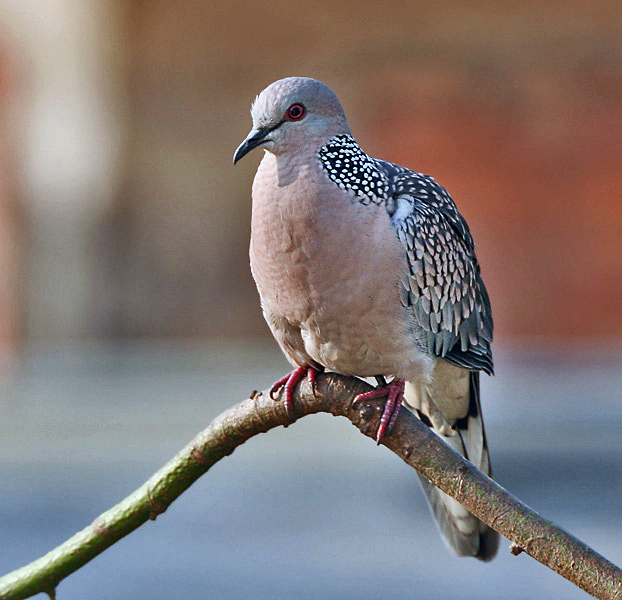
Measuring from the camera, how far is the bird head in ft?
5.09

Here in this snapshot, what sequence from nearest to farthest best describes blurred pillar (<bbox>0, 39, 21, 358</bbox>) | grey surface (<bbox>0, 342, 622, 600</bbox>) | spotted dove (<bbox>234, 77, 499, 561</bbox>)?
spotted dove (<bbox>234, 77, 499, 561</bbox>) → grey surface (<bbox>0, 342, 622, 600</bbox>) → blurred pillar (<bbox>0, 39, 21, 358</bbox>)

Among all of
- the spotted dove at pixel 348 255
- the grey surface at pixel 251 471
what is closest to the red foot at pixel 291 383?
the spotted dove at pixel 348 255

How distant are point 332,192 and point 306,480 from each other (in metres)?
4.43

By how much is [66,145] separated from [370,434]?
4.78 metres

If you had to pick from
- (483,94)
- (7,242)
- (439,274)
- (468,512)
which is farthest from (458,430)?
(7,242)

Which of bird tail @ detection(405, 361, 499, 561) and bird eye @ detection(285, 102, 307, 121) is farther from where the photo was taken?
bird tail @ detection(405, 361, 499, 561)

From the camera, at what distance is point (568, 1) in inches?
223

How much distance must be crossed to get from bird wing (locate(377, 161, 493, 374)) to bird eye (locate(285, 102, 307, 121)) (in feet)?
0.67

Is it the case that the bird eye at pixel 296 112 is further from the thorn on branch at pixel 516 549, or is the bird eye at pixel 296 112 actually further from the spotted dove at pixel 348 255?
the thorn on branch at pixel 516 549

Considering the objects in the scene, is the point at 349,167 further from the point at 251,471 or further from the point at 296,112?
the point at 251,471

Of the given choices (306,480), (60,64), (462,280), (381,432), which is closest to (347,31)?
(60,64)

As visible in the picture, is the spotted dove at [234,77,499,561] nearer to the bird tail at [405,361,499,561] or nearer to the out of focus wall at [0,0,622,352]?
the bird tail at [405,361,499,561]

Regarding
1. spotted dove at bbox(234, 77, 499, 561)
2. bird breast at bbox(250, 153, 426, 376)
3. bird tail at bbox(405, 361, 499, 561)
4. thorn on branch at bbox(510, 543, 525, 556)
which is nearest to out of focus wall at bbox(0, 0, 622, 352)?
bird tail at bbox(405, 361, 499, 561)

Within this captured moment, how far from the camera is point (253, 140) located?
1.55 metres
